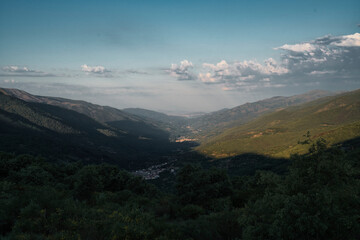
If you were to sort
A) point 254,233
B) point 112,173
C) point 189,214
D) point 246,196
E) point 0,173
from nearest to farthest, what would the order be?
point 254,233 < point 189,214 < point 246,196 < point 0,173 < point 112,173

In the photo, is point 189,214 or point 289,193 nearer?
point 289,193

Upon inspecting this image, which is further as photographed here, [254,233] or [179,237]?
[179,237]

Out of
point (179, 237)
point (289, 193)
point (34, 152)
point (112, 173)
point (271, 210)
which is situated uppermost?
point (289, 193)

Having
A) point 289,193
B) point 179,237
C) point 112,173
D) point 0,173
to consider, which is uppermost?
point 289,193

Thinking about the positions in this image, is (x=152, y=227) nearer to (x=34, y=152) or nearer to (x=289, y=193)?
(x=289, y=193)

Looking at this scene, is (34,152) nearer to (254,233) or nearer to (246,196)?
(246,196)

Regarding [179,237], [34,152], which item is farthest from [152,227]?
[34,152]

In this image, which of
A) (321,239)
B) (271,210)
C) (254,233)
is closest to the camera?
(321,239)

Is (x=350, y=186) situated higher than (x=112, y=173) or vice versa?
(x=350, y=186)

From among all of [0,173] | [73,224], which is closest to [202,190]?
[73,224]
